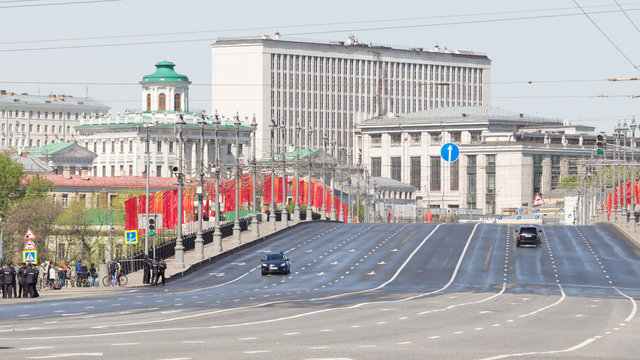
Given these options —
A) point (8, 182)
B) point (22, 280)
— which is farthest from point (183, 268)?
point (8, 182)

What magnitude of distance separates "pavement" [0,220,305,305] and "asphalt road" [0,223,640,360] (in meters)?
0.90

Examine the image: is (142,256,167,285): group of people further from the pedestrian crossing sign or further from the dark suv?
the dark suv

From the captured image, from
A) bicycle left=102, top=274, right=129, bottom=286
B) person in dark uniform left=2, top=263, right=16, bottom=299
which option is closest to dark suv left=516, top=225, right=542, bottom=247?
bicycle left=102, top=274, right=129, bottom=286

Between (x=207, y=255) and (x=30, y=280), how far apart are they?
29.9 m

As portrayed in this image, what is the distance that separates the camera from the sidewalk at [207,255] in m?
73.6

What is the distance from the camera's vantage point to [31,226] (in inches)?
5664

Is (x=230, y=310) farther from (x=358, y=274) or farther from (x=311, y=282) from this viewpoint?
(x=358, y=274)

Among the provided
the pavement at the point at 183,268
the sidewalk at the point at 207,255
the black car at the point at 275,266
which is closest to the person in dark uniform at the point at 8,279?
the pavement at the point at 183,268

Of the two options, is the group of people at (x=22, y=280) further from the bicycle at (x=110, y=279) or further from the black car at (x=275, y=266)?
the black car at (x=275, y=266)

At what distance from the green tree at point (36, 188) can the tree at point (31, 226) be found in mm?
13379

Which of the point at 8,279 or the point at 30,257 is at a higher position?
the point at 30,257

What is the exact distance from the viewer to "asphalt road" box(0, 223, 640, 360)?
29.3 m

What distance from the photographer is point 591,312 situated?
→ 45.1 m

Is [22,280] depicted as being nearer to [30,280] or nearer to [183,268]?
[30,280]
